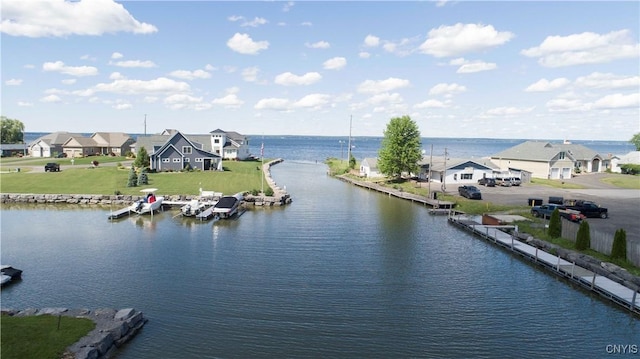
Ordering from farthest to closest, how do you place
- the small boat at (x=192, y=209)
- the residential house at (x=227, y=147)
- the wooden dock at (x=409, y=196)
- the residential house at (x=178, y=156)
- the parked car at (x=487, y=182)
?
the residential house at (x=227, y=147) < the residential house at (x=178, y=156) < the parked car at (x=487, y=182) < the wooden dock at (x=409, y=196) < the small boat at (x=192, y=209)

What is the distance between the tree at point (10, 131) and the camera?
114150 mm

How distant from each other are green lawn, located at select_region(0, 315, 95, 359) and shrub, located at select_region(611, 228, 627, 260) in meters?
29.2

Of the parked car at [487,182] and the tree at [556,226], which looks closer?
the tree at [556,226]

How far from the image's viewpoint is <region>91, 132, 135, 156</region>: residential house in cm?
10769

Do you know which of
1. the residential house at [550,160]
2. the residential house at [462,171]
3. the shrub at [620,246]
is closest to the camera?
the shrub at [620,246]

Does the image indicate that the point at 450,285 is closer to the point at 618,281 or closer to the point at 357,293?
the point at 357,293

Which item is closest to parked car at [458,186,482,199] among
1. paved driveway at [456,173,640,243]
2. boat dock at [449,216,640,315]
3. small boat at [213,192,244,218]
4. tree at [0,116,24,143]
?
paved driveway at [456,173,640,243]

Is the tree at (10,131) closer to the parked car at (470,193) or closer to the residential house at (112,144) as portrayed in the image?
the residential house at (112,144)

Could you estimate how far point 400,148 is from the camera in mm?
72812

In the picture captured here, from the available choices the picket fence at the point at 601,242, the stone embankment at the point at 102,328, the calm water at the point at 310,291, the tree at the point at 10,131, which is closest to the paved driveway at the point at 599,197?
the picket fence at the point at 601,242

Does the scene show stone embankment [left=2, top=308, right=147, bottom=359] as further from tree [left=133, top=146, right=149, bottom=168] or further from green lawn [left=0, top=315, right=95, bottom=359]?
tree [left=133, top=146, right=149, bottom=168]

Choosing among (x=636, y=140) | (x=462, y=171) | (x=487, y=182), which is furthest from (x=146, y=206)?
(x=636, y=140)

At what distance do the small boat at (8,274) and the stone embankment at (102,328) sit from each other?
548cm

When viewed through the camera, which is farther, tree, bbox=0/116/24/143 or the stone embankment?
tree, bbox=0/116/24/143
